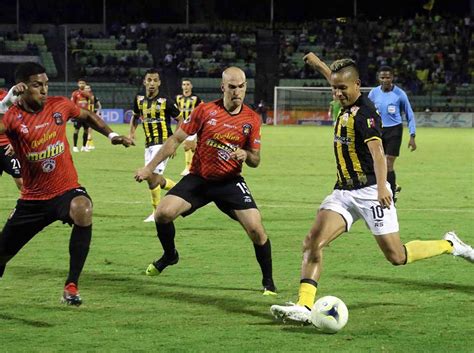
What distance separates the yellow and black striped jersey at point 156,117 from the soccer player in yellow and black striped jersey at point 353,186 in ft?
25.8

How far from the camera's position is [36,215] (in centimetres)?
859

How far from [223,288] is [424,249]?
6.47 ft

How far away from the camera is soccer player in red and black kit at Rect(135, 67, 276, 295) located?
375 inches

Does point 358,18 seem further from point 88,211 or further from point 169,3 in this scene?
point 88,211

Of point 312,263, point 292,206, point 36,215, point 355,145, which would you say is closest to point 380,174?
point 355,145

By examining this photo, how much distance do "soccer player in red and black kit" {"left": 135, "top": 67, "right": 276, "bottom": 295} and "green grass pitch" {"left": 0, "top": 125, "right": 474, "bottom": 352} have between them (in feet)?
2.26

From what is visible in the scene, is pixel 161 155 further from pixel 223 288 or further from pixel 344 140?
pixel 344 140

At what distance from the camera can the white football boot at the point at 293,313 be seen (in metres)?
7.69

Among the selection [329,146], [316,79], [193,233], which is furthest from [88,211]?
[316,79]

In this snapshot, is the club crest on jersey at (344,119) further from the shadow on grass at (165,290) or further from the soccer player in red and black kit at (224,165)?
the shadow on grass at (165,290)

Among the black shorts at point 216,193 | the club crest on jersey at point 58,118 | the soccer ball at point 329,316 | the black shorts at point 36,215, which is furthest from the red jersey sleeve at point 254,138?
the soccer ball at point 329,316

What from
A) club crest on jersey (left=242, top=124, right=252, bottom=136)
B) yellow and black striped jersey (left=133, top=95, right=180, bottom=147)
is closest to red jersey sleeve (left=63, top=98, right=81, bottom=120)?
club crest on jersey (left=242, top=124, right=252, bottom=136)

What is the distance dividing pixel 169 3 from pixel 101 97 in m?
17.0

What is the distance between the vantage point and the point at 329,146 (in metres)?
35.0
